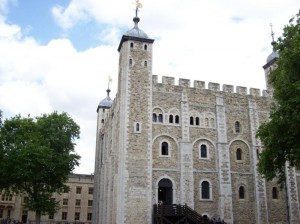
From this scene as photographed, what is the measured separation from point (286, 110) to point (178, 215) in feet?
40.1

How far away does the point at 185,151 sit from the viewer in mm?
30109

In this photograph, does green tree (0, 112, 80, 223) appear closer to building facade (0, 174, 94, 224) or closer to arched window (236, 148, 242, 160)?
arched window (236, 148, 242, 160)

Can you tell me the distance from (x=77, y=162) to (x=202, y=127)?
1324 centimetres

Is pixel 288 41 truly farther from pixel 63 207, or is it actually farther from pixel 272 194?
pixel 63 207

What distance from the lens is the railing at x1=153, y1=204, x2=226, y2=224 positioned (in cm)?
2622

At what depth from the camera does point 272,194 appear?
3122 centimetres

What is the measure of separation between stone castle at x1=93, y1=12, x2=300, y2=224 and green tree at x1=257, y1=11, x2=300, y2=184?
384 inches

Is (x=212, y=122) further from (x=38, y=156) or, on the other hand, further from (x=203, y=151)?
(x=38, y=156)

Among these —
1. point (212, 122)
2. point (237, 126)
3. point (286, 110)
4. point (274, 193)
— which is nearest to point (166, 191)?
point (212, 122)

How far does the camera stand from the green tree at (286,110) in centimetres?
1806

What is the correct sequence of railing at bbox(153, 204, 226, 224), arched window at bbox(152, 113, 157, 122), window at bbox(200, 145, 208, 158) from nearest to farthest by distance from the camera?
1. railing at bbox(153, 204, 226, 224)
2. arched window at bbox(152, 113, 157, 122)
3. window at bbox(200, 145, 208, 158)

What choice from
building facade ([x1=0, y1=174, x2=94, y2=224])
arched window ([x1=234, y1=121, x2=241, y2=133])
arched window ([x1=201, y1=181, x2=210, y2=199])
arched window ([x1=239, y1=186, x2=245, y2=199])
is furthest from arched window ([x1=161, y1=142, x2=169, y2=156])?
building facade ([x1=0, y1=174, x2=94, y2=224])

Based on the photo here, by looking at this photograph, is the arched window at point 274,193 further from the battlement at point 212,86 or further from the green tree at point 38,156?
the green tree at point 38,156

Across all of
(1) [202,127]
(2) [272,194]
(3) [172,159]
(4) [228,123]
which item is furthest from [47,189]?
(2) [272,194]
